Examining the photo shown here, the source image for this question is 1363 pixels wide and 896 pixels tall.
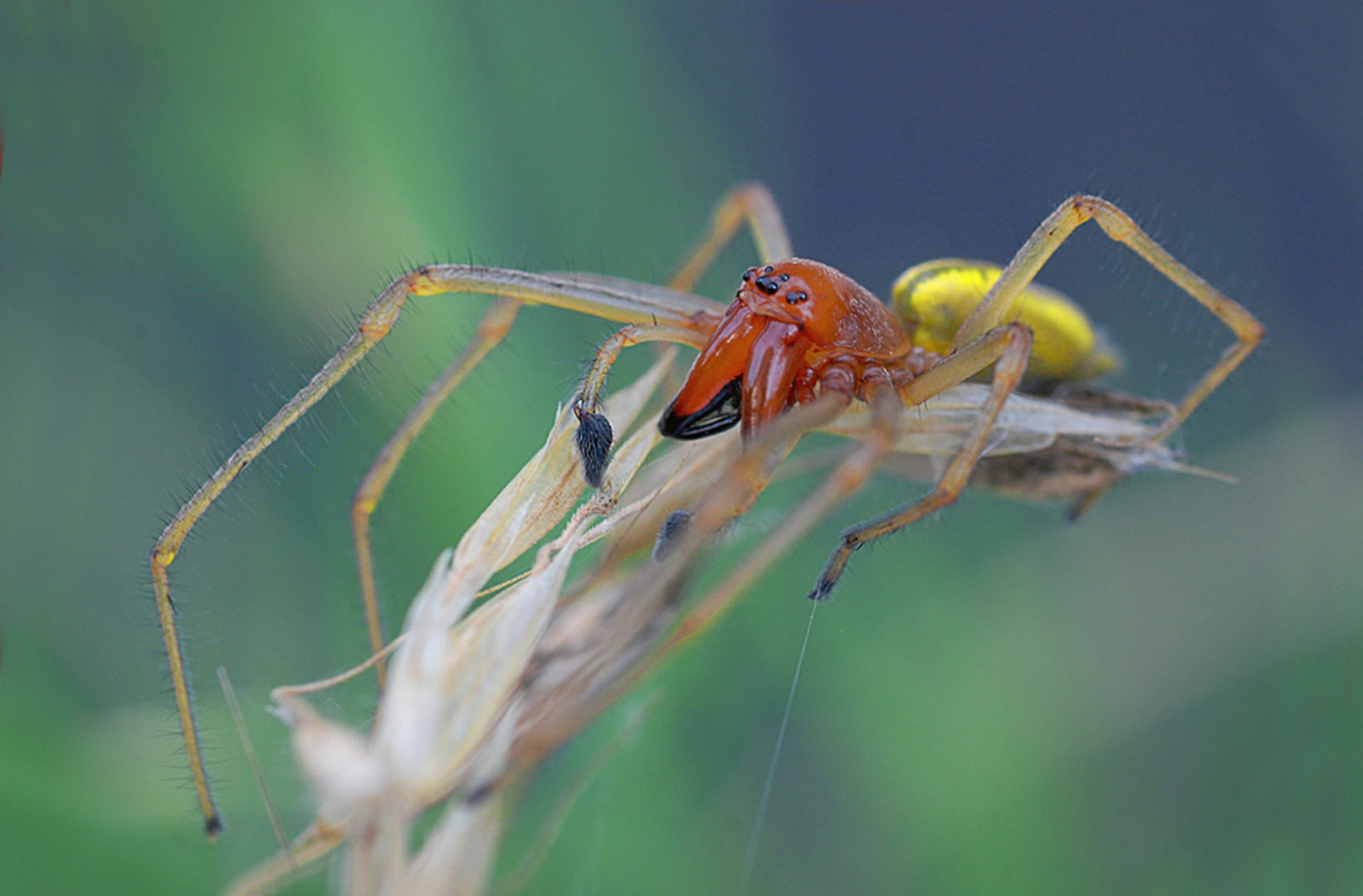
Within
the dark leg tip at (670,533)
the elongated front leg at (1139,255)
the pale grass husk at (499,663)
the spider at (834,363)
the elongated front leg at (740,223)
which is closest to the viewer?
the pale grass husk at (499,663)

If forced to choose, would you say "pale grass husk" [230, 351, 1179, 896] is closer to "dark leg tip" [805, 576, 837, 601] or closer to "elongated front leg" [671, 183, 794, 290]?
"dark leg tip" [805, 576, 837, 601]

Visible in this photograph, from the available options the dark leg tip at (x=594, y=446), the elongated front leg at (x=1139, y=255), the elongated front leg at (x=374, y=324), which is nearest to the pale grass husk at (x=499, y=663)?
the dark leg tip at (x=594, y=446)

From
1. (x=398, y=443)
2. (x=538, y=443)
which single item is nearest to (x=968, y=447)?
(x=538, y=443)

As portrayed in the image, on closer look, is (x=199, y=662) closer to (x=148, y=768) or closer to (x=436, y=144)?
(x=148, y=768)

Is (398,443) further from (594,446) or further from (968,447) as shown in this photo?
(968,447)

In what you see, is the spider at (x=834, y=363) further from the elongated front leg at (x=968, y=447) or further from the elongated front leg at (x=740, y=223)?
the elongated front leg at (x=740, y=223)

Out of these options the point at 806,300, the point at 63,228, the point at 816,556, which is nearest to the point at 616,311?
the point at 806,300
